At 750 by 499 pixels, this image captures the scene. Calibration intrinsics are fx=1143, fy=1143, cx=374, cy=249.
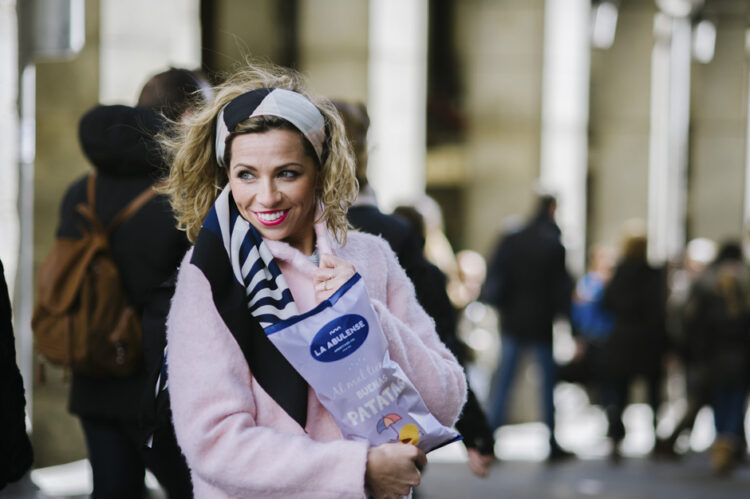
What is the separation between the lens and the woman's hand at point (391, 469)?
84.4 inches

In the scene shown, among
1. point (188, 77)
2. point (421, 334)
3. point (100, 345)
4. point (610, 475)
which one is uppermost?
point (188, 77)

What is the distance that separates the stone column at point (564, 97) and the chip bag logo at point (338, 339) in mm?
9978

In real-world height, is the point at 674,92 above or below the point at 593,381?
above

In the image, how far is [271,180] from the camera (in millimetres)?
2252

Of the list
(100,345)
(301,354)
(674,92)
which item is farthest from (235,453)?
(674,92)

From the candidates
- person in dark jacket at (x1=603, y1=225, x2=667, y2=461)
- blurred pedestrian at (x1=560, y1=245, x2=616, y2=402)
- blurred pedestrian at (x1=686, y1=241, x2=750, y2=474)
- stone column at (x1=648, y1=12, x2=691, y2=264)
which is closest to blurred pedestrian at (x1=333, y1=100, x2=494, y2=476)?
blurred pedestrian at (x1=686, y1=241, x2=750, y2=474)

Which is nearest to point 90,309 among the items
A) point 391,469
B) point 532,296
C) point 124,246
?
point 124,246

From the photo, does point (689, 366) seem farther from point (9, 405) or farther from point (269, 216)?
point (9, 405)

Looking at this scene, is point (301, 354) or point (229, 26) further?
point (229, 26)

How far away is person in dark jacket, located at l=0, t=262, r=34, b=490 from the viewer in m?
2.31

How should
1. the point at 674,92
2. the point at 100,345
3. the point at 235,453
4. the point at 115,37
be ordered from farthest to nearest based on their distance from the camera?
1. the point at 674,92
2. the point at 115,37
3. the point at 100,345
4. the point at 235,453

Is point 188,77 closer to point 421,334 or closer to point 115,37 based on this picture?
point 421,334

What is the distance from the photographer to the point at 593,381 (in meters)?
11.1

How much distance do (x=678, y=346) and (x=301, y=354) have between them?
8124mm
